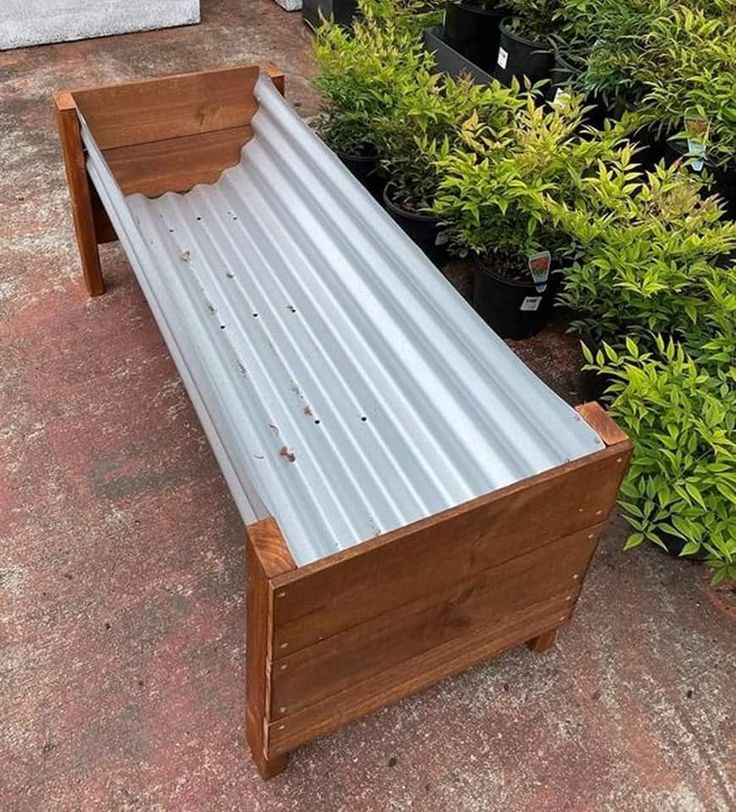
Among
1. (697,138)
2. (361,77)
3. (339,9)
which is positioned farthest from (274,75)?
(339,9)

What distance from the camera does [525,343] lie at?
7.88 feet

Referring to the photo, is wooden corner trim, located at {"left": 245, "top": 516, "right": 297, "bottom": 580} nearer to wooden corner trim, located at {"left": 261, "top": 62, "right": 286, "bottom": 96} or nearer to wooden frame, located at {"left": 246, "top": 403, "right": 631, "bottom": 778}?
wooden frame, located at {"left": 246, "top": 403, "right": 631, "bottom": 778}

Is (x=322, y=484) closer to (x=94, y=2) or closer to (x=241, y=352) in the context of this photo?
(x=241, y=352)

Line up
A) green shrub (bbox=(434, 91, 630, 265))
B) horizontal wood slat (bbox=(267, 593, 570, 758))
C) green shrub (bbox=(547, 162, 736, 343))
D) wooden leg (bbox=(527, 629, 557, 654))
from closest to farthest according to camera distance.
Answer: horizontal wood slat (bbox=(267, 593, 570, 758)) < wooden leg (bbox=(527, 629, 557, 654)) < green shrub (bbox=(547, 162, 736, 343)) < green shrub (bbox=(434, 91, 630, 265))

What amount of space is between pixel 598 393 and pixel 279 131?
1.13 meters

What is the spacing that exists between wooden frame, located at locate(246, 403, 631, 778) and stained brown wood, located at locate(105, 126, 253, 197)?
153 cm

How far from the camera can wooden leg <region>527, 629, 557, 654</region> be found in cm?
162

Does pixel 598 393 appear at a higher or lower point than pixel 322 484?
lower

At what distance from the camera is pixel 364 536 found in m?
1.53

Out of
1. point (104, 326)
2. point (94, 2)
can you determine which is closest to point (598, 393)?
point (104, 326)

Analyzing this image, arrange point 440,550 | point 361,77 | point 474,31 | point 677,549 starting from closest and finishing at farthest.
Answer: point 440,550 < point 677,549 < point 361,77 < point 474,31

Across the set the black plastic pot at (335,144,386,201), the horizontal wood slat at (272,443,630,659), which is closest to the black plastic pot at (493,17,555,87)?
the black plastic pot at (335,144,386,201)

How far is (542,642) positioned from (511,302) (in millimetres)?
1014

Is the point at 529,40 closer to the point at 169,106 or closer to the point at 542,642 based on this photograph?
the point at 169,106
